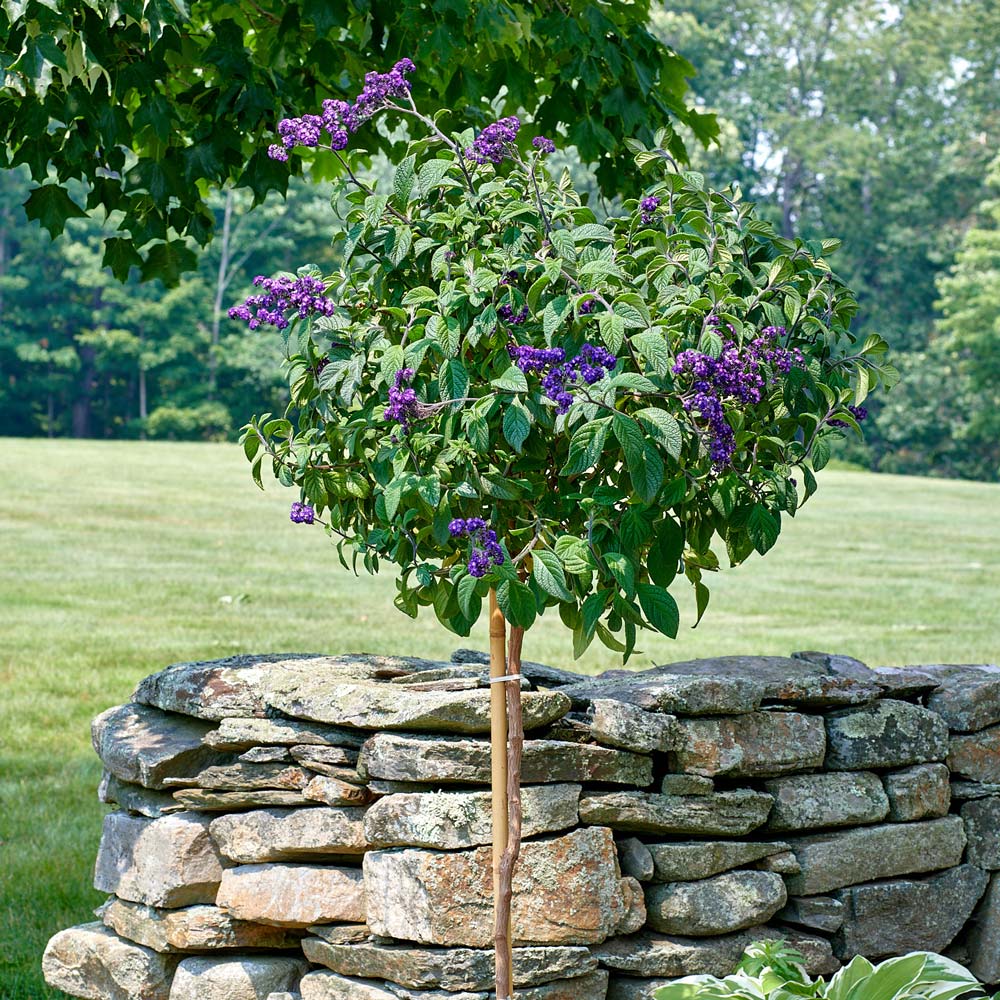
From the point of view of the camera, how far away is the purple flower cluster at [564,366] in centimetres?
269

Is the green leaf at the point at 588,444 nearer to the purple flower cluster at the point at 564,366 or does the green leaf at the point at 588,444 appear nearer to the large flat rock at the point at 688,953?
the purple flower cluster at the point at 564,366

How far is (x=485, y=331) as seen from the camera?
9.05ft

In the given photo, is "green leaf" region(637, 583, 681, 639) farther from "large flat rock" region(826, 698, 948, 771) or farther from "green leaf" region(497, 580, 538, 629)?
"large flat rock" region(826, 698, 948, 771)

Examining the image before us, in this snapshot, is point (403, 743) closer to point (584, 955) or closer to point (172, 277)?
point (584, 955)

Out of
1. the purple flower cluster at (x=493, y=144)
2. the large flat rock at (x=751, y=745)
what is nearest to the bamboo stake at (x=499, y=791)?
the large flat rock at (x=751, y=745)

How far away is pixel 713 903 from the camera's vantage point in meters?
3.53

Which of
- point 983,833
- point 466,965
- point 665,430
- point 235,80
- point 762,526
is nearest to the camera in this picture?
point 665,430

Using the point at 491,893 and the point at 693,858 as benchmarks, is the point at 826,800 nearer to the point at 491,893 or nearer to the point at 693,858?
the point at 693,858

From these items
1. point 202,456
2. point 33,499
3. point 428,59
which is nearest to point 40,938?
point 428,59

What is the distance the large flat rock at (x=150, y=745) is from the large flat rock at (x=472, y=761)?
68cm

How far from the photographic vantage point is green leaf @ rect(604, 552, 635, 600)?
268 centimetres

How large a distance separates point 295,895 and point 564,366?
5.64 feet

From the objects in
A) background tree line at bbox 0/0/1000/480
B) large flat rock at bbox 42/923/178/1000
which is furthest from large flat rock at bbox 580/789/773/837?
background tree line at bbox 0/0/1000/480

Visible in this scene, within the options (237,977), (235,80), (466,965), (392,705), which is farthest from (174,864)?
(235,80)
